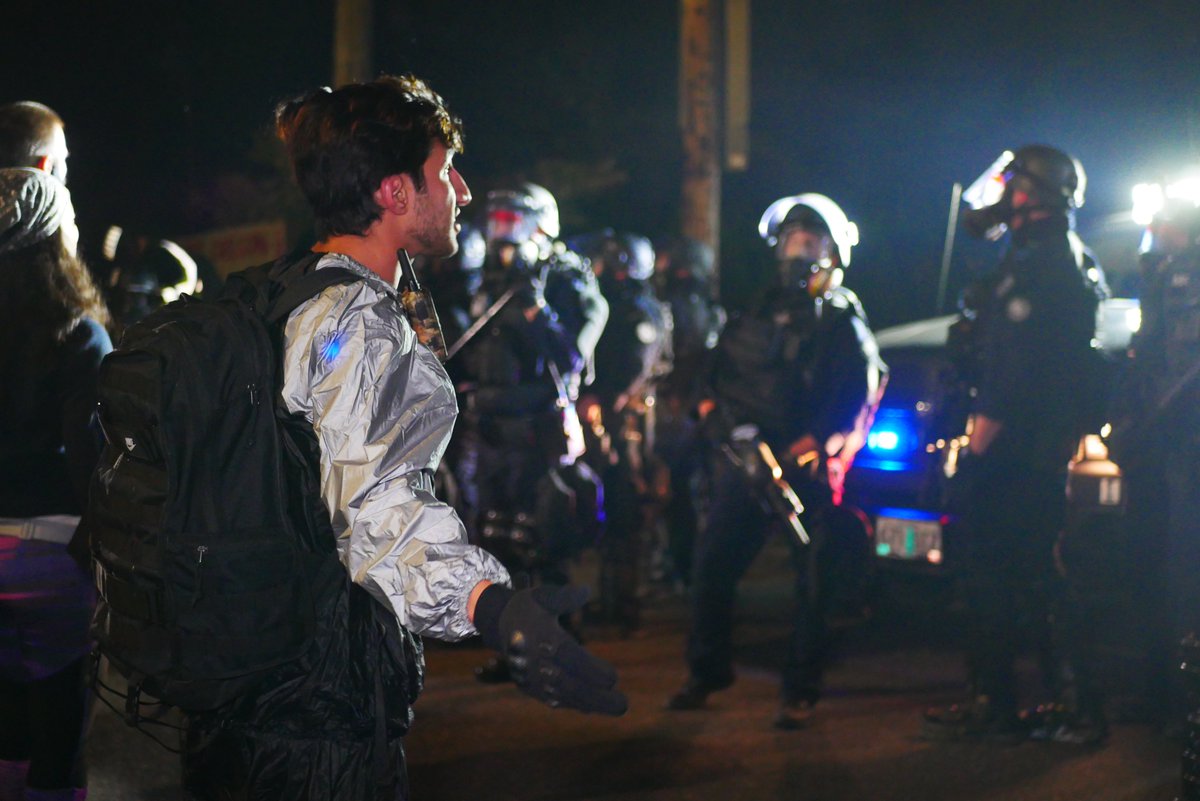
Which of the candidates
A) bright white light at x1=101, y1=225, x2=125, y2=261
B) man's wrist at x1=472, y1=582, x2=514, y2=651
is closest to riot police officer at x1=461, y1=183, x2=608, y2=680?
bright white light at x1=101, y1=225, x2=125, y2=261

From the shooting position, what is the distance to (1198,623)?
185 inches

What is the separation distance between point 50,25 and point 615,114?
9.39m

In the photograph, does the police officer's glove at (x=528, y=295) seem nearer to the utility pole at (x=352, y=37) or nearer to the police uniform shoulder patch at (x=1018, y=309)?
the police uniform shoulder patch at (x=1018, y=309)

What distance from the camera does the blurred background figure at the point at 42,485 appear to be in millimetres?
3295

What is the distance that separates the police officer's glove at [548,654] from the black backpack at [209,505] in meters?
0.41

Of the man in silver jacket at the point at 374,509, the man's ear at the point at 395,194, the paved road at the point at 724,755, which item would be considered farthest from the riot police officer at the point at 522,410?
the man's ear at the point at 395,194

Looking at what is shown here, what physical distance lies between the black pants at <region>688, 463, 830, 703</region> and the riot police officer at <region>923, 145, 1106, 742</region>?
2.03 ft

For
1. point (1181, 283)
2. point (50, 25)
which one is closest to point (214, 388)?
point (1181, 283)

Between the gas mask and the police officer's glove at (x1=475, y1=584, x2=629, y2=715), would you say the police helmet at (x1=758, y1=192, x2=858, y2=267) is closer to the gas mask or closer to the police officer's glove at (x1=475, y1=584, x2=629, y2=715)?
the gas mask

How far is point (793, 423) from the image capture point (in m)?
5.64

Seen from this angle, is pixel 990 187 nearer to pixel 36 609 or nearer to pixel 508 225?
pixel 508 225

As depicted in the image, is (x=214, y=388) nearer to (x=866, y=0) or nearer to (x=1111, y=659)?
(x=1111, y=659)

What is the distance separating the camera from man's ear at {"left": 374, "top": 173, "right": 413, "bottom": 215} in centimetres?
244

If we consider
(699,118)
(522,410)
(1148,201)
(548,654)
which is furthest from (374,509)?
(699,118)
